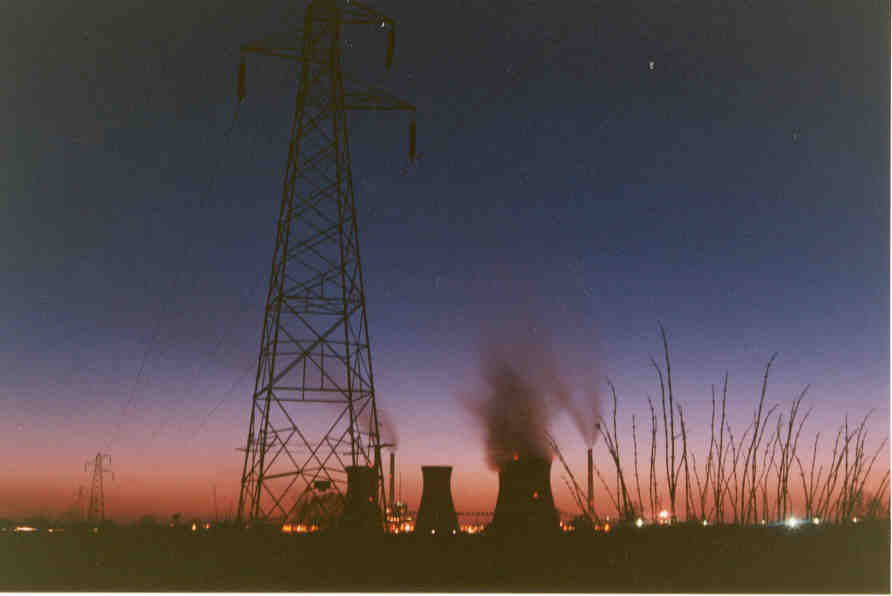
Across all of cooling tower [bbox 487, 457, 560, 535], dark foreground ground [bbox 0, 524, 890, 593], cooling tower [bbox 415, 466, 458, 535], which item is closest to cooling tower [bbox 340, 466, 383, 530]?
cooling tower [bbox 487, 457, 560, 535]

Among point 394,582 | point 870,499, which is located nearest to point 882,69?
point 870,499

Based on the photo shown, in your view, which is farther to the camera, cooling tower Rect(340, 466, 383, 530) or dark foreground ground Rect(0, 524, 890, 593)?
cooling tower Rect(340, 466, 383, 530)

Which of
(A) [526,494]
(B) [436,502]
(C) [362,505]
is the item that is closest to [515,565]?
(C) [362,505]

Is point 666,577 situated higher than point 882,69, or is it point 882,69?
point 882,69

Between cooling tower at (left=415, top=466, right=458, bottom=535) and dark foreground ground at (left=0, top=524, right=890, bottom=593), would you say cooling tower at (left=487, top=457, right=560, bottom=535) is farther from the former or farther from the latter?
dark foreground ground at (left=0, top=524, right=890, bottom=593)

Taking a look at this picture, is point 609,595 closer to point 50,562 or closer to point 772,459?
point 772,459

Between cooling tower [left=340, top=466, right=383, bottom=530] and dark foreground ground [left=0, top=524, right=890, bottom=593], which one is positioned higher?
cooling tower [left=340, top=466, right=383, bottom=530]
